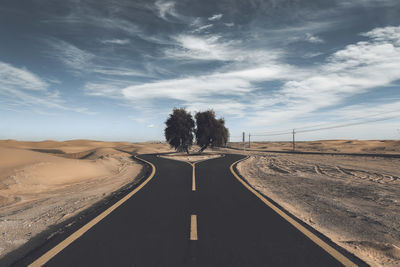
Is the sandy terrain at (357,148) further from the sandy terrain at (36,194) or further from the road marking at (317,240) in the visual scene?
the sandy terrain at (36,194)

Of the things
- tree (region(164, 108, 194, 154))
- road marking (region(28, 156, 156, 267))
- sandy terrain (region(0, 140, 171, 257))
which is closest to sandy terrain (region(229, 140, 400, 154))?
tree (region(164, 108, 194, 154))

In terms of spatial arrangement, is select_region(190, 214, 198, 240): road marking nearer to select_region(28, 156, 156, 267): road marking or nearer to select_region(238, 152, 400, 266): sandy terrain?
select_region(28, 156, 156, 267): road marking

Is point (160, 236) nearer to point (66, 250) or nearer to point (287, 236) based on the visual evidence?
point (66, 250)

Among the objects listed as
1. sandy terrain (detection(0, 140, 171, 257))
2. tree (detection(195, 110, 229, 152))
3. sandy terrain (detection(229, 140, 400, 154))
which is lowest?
sandy terrain (detection(0, 140, 171, 257))

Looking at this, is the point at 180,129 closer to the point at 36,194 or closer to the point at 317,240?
the point at 36,194

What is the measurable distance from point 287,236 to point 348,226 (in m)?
1.85

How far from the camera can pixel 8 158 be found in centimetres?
Result: 1391

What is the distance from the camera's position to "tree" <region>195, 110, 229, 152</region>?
34.6m

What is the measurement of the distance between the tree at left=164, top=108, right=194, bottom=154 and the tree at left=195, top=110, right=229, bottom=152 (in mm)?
1270

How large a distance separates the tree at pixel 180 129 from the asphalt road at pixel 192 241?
27.3 metres

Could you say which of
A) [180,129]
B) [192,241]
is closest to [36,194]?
[192,241]

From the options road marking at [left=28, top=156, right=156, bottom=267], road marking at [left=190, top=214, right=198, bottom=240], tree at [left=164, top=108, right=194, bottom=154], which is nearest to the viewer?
road marking at [left=28, top=156, right=156, bottom=267]

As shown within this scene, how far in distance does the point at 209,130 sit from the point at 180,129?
4.46 meters

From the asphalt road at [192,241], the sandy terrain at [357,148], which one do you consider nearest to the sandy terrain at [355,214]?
the asphalt road at [192,241]
